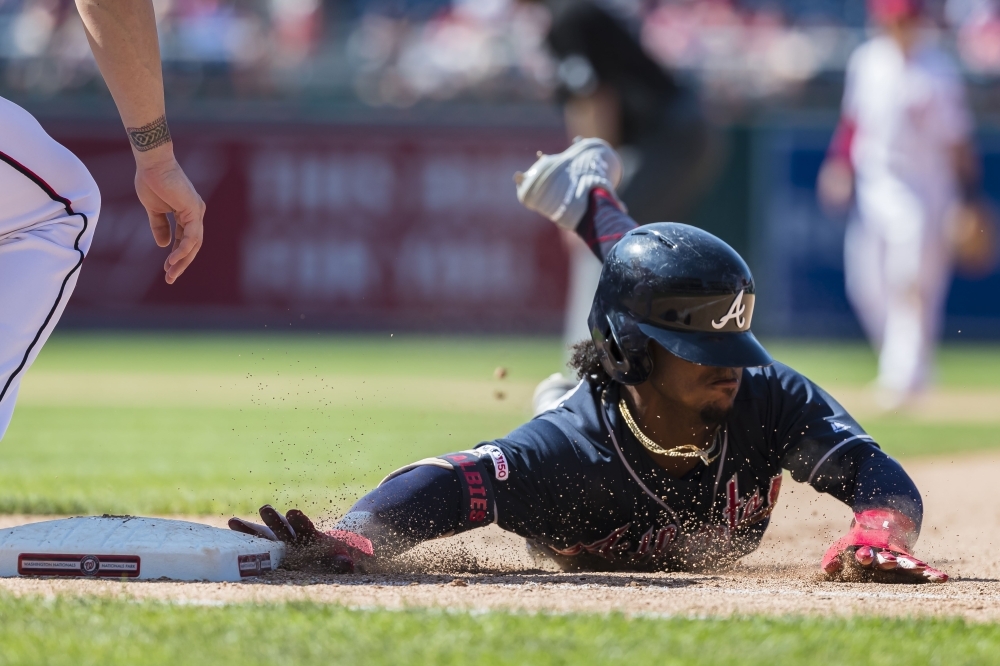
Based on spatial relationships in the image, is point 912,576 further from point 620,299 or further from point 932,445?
point 932,445

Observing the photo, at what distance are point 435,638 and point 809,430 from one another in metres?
1.50

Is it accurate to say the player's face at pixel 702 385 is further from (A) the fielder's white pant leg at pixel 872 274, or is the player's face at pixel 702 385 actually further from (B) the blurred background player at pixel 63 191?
(A) the fielder's white pant leg at pixel 872 274

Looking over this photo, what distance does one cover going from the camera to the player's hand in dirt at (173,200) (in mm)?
3379

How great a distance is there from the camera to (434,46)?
56.3 feet

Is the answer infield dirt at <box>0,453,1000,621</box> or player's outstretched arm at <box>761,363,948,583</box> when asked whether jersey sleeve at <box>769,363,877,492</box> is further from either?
infield dirt at <box>0,453,1000,621</box>

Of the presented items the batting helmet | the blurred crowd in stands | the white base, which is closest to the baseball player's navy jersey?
the batting helmet

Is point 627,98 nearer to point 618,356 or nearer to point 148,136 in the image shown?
point 618,356

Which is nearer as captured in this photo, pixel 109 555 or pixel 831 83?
pixel 109 555

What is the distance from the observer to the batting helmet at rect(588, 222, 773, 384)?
139 inches

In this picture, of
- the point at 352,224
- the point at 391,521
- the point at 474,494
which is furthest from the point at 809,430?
the point at 352,224

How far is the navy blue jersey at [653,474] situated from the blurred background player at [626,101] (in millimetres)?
3798

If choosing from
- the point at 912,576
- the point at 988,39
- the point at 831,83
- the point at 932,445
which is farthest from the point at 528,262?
the point at 912,576

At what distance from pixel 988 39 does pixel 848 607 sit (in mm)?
14554

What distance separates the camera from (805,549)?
15.2 feet
